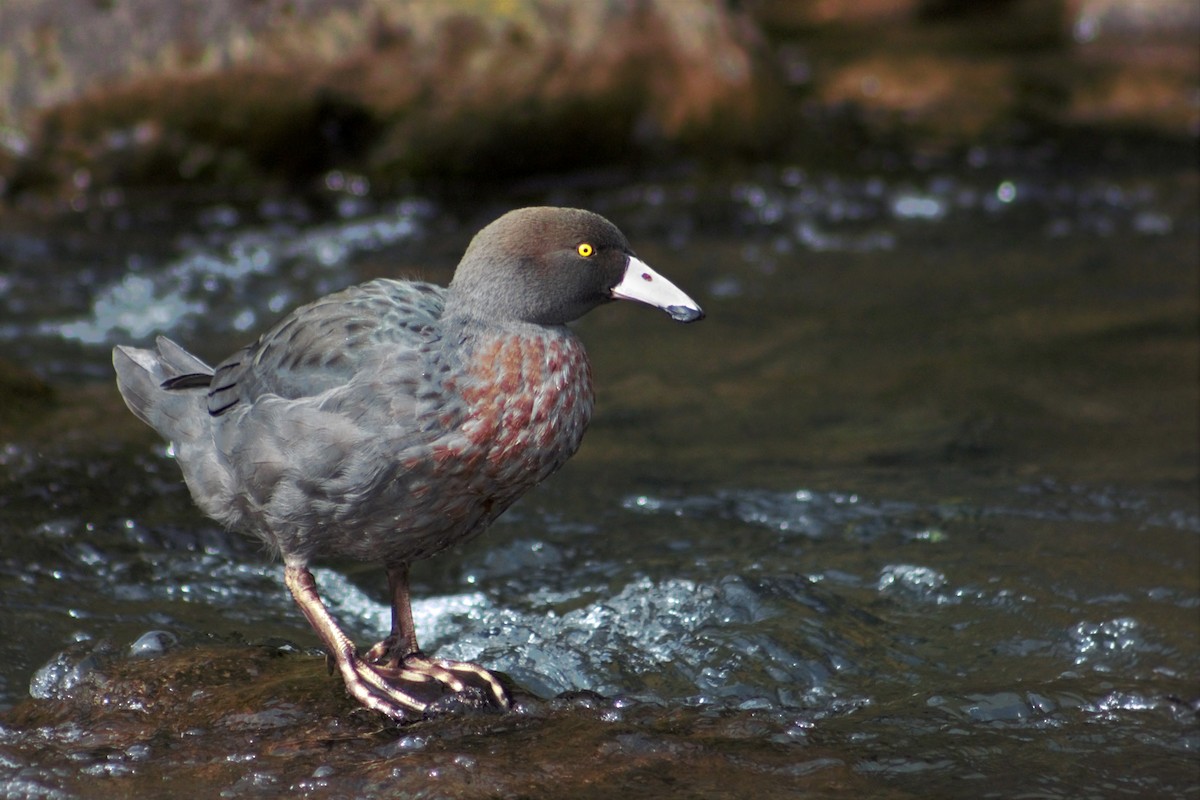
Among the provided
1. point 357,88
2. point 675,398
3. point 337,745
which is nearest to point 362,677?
point 337,745

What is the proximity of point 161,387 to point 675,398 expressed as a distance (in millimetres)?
2888

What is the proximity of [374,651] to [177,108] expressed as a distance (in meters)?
5.74

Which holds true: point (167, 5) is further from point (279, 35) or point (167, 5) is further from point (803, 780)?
point (803, 780)

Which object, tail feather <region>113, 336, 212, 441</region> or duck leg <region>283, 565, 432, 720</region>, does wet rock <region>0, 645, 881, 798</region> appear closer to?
duck leg <region>283, 565, 432, 720</region>

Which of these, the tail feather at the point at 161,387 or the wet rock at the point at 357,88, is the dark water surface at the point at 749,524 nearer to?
the wet rock at the point at 357,88

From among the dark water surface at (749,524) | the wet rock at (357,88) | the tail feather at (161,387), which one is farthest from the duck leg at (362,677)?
the wet rock at (357,88)

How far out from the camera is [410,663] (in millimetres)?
3965

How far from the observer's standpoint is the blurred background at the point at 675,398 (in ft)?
12.1

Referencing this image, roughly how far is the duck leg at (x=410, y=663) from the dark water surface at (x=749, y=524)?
0.18 metres

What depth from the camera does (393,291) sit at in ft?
13.0

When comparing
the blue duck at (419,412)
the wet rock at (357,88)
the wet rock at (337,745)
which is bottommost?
the wet rock at (337,745)

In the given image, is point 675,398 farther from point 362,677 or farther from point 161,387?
point 362,677

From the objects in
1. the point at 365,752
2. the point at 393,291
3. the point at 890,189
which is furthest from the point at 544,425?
the point at 890,189

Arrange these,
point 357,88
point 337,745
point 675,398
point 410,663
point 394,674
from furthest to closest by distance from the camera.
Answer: point 357,88 → point 675,398 → point 410,663 → point 394,674 → point 337,745
